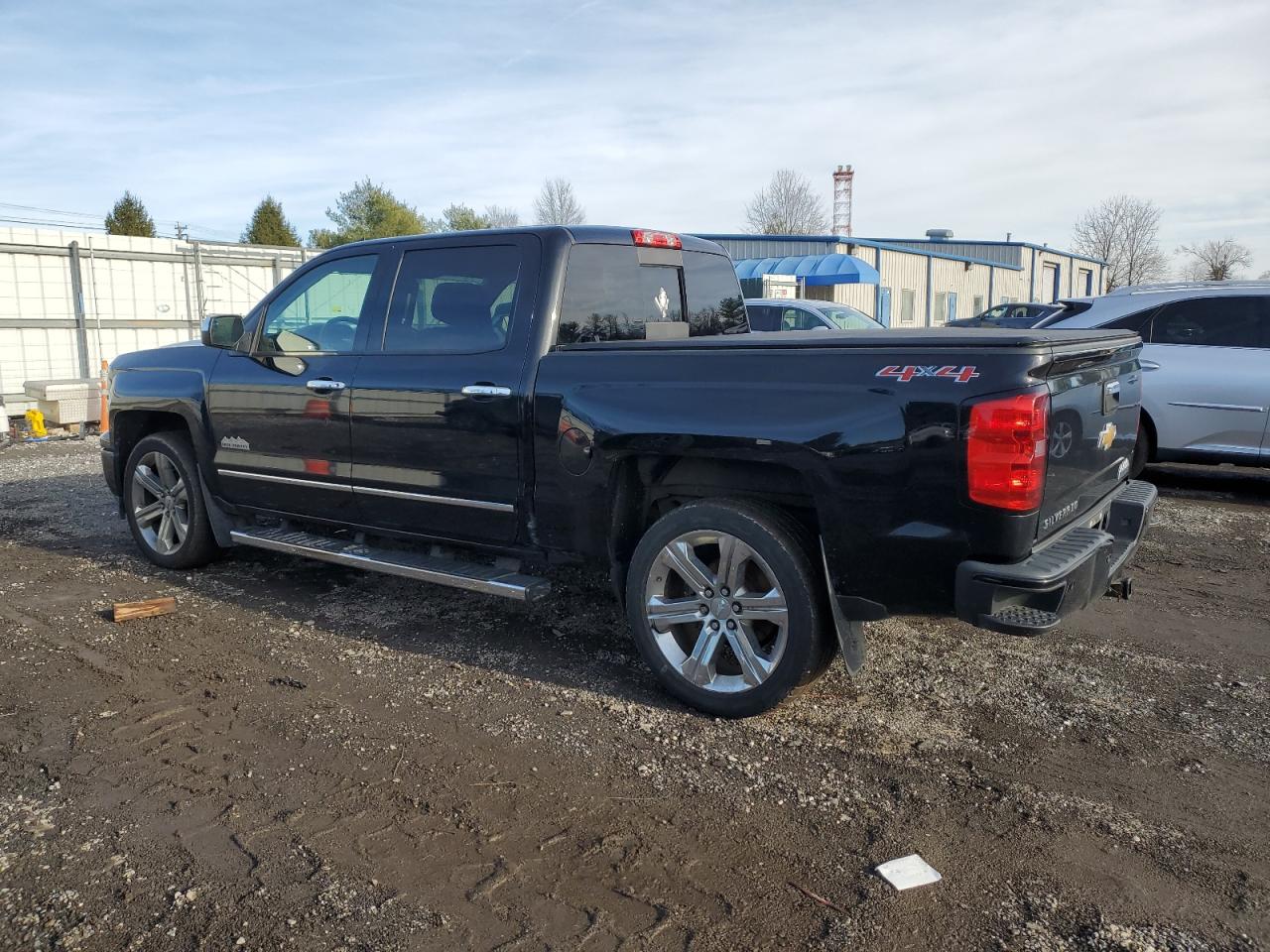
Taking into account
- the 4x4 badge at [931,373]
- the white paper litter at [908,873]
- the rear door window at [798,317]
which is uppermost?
the rear door window at [798,317]

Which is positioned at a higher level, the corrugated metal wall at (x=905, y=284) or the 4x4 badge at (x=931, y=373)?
the corrugated metal wall at (x=905, y=284)

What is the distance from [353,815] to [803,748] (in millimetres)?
1620

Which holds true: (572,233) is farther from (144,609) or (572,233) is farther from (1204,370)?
(1204,370)

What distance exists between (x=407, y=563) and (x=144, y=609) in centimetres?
162

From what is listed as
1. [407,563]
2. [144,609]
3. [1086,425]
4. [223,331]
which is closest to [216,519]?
[144,609]

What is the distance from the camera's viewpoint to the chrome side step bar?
443 cm

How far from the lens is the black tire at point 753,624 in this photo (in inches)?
146

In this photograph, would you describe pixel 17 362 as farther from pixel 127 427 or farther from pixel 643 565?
pixel 643 565

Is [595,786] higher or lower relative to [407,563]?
lower

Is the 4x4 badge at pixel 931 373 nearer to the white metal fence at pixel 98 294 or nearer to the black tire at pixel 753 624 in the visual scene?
the black tire at pixel 753 624

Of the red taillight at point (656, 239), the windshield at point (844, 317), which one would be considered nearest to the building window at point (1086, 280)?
the windshield at point (844, 317)

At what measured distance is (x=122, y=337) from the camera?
16.8 m

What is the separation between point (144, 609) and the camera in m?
5.33

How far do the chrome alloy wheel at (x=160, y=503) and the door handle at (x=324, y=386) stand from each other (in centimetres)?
146
